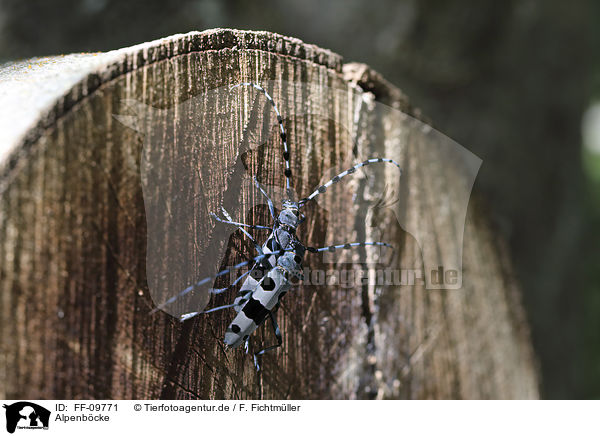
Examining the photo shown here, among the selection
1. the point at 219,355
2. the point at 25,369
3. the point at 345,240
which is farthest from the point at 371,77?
the point at 25,369

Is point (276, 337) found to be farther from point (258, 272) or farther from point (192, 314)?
point (192, 314)

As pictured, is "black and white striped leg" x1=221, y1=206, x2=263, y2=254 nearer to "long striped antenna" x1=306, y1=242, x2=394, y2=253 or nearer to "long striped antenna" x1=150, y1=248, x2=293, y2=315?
"long striped antenna" x1=150, y1=248, x2=293, y2=315

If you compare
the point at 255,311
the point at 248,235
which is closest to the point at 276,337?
the point at 255,311

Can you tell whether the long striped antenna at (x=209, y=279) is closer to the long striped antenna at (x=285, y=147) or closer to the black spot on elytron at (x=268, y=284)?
the black spot on elytron at (x=268, y=284)

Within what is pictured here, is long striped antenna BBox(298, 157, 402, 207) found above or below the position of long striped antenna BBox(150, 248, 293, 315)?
above
